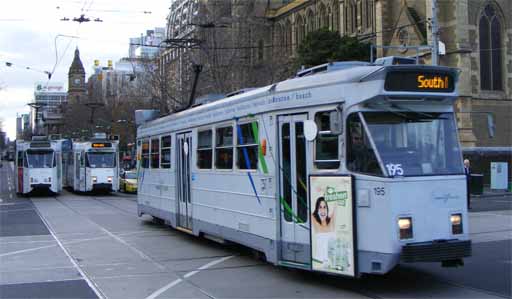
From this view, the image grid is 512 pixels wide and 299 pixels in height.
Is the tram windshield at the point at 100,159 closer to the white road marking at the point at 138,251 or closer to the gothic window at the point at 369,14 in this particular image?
the white road marking at the point at 138,251

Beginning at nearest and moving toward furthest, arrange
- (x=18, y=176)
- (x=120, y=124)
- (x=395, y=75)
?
(x=395, y=75) < (x=18, y=176) < (x=120, y=124)

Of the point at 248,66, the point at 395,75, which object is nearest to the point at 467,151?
the point at 248,66

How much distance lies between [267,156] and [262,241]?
4.76 feet

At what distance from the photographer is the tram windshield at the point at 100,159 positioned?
3428cm

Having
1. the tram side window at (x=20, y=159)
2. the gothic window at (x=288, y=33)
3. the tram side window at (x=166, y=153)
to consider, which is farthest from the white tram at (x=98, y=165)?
the gothic window at (x=288, y=33)

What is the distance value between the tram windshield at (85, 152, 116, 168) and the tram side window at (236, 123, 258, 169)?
24.7 metres

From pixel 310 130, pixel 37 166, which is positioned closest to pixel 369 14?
pixel 37 166

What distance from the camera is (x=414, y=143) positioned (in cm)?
823

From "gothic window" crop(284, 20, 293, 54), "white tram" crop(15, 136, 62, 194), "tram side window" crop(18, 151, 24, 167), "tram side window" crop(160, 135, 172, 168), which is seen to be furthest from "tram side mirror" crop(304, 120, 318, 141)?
"gothic window" crop(284, 20, 293, 54)

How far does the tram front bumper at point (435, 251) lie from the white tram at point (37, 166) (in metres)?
28.1

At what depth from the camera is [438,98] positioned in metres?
8.52

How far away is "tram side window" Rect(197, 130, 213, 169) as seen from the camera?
41.5 feet

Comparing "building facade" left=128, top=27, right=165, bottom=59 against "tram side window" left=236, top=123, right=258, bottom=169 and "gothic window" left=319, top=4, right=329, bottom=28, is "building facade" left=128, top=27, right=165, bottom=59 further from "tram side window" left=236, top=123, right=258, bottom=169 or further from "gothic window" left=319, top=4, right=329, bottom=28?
"tram side window" left=236, top=123, right=258, bottom=169

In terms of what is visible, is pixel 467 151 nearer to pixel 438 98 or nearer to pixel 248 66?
pixel 248 66
